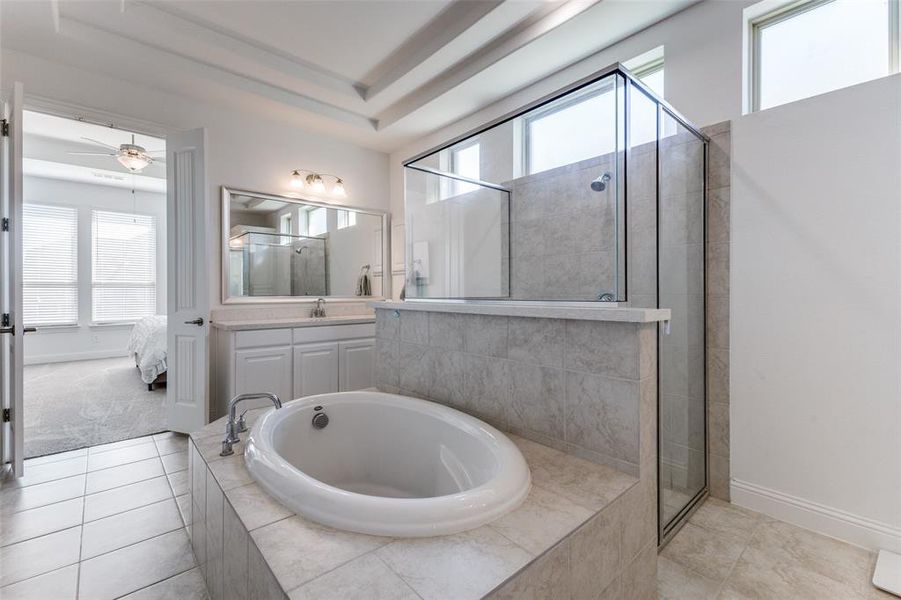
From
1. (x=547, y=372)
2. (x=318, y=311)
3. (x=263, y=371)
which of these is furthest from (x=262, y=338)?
(x=547, y=372)

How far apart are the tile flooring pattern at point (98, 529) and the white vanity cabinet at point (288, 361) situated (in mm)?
600

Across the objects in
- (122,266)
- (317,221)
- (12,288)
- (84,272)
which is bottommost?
(12,288)

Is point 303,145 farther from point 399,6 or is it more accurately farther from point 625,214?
point 625,214

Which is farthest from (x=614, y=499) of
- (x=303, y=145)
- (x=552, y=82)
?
(x=303, y=145)

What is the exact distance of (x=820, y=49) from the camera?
1759mm

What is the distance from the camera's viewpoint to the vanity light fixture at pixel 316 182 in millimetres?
3545

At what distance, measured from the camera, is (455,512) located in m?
0.97

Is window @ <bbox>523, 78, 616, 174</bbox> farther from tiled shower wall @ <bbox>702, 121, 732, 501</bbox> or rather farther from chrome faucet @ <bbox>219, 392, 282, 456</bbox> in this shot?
chrome faucet @ <bbox>219, 392, 282, 456</bbox>

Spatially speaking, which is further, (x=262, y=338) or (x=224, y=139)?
(x=224, y=139)

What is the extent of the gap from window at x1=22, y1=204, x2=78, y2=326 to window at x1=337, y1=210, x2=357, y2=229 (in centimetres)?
451

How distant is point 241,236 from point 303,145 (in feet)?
3.45

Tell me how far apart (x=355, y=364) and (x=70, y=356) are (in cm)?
491

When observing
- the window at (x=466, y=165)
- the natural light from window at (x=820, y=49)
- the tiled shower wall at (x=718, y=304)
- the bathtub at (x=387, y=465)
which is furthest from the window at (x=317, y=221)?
the natural light from window at (x=820, y=49)

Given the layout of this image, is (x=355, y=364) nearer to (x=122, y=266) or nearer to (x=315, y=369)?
(x=315, y=369)
